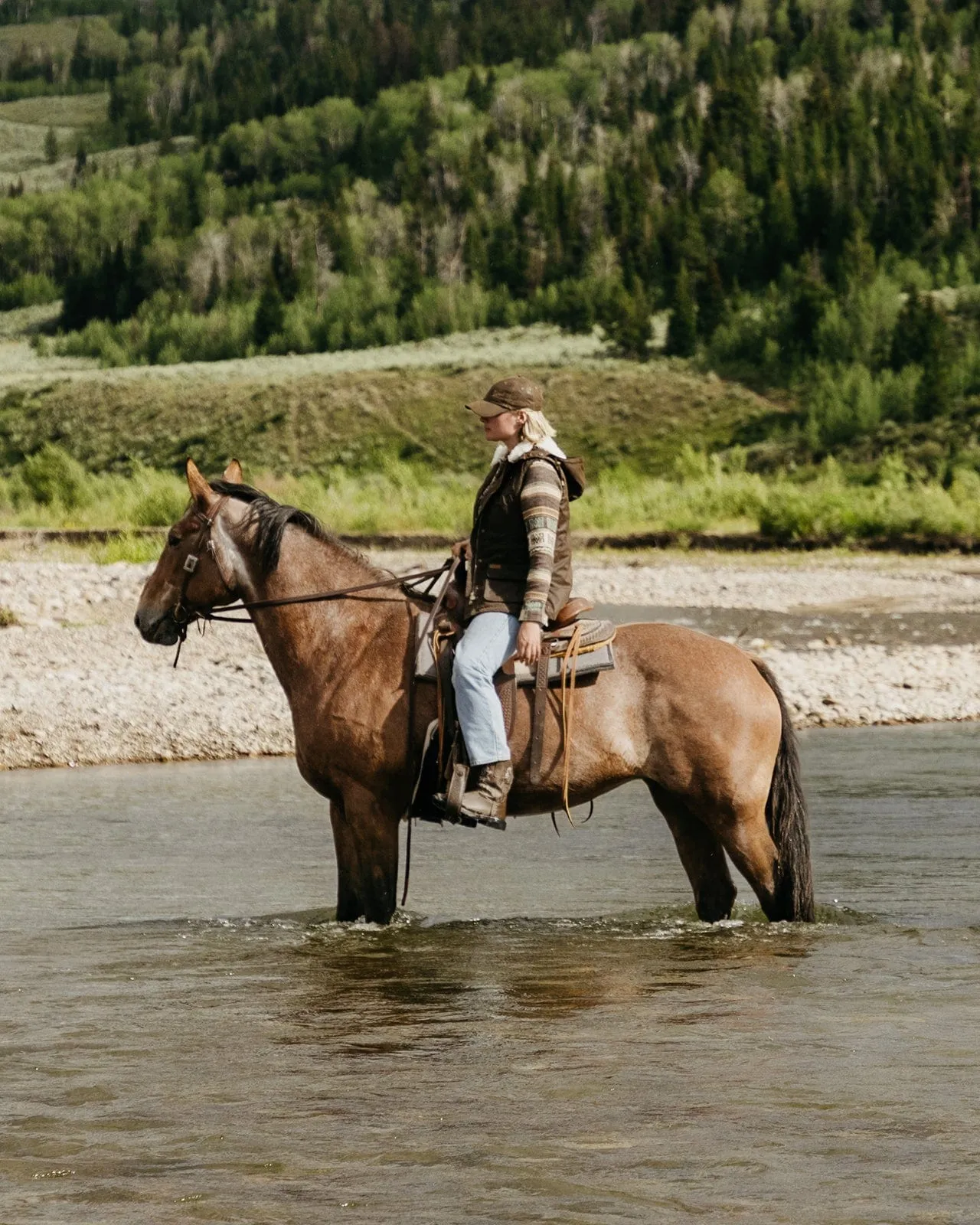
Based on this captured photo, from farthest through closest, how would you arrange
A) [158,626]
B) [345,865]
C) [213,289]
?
[213,289] → [158,626] → [345,865]

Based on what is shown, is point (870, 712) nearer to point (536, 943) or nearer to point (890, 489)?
point (536, 943)

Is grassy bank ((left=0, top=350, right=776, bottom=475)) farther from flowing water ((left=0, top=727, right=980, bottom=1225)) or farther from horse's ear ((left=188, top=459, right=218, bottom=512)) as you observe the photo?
horse's ear ((left=188, top=459, right=218, bottom=512))

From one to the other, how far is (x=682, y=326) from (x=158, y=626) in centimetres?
9086

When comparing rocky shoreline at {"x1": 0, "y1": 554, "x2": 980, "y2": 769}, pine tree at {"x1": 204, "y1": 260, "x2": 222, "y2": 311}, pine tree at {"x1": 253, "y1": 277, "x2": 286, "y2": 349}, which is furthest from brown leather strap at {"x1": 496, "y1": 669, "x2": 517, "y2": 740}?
pine tree at {"x1": 204, "y1": 260, "x2": 222, "y2": 311}

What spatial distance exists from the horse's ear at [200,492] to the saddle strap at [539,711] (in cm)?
175

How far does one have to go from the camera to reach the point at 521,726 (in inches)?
333

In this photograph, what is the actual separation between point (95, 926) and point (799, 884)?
338cm

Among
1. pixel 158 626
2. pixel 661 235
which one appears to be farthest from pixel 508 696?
pixel 661 235

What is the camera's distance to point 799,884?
8.73 metres

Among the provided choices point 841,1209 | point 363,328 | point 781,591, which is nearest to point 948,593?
point 781,591

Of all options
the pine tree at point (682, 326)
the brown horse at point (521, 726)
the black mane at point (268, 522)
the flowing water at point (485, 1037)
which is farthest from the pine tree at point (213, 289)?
the brown horse at point (521, 726)

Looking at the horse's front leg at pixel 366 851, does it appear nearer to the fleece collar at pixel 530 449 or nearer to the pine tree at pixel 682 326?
the fleece collar at pixel 530 449

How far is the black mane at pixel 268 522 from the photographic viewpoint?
29.1 feet

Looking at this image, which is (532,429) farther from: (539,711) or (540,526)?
(539,711)
